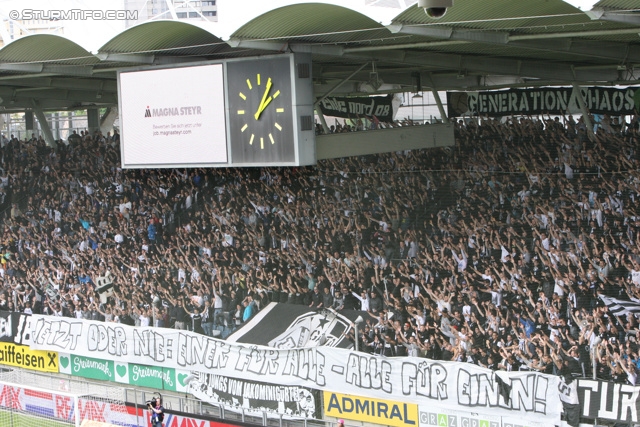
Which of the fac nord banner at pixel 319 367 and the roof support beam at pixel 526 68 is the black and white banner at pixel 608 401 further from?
the roof support beam at pixel 526 68

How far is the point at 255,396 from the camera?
52.3 ft

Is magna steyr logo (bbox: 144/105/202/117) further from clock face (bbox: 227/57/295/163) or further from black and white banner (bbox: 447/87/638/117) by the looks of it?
black and white banner (bbox: 447/87/638/117)

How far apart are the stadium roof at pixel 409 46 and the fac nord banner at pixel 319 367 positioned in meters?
4.87

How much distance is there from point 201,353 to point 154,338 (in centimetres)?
130

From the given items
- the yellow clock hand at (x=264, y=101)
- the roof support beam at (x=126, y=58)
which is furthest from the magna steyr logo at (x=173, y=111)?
the yellow clock hand at (x=264, y=101)

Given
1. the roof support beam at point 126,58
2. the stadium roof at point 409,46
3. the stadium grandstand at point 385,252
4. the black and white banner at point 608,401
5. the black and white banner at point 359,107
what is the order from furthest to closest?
the black and white banner at point 359,107 < the roof support beam at point 126,58 < the stadium grandstand at point 385,252 < the stadium roof at point 409,46 < the black and white banner at point 608,401

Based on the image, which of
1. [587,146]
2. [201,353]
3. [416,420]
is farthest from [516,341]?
[201,353]

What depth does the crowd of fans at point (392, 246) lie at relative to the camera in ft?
46.7

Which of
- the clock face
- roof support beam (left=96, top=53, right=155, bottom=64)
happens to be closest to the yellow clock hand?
the clock face

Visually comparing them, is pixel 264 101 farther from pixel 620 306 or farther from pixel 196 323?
pixel 620 306

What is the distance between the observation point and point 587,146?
55.7 feet

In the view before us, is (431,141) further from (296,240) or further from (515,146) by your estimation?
(296,240)

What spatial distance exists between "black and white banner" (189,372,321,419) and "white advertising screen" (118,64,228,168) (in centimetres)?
406

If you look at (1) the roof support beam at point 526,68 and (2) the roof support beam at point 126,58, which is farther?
(1) the roof support beam at point 526,68
